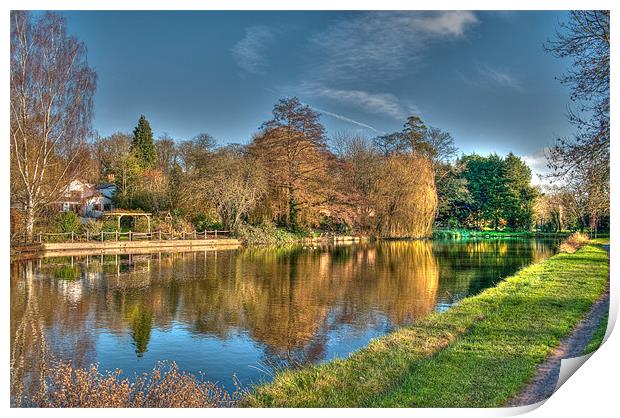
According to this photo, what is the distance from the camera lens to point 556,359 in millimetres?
5207

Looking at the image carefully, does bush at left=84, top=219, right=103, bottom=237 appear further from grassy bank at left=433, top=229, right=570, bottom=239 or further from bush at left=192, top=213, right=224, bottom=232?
grassy bank at left=433, top=229, right=570, bottom=239

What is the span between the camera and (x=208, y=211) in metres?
24.2

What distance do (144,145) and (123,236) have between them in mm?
11264

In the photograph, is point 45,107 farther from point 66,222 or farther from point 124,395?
point 124,395

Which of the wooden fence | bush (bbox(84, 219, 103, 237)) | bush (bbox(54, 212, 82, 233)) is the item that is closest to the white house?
bush (bbox(54, 212, 82, 233))

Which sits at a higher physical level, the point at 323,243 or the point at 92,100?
the point at 92,100

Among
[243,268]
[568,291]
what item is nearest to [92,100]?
[243,268]

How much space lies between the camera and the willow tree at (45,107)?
34.9ft

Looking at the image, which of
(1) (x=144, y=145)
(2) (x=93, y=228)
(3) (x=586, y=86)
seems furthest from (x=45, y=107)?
(1) (x=144, y=145)

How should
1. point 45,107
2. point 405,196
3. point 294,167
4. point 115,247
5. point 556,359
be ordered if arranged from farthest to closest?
1. point 405,196
2. point 294,167
3. point 115,247
4. point 45,107
5. point 556,359

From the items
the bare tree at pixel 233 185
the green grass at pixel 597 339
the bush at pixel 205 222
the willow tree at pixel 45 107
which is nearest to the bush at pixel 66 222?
the willow tree at pixel 45 107

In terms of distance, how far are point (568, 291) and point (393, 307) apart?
123 inches

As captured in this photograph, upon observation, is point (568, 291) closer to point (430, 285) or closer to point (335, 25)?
point (430, 285)

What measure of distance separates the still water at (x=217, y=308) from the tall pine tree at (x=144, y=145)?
1563 centimetres
